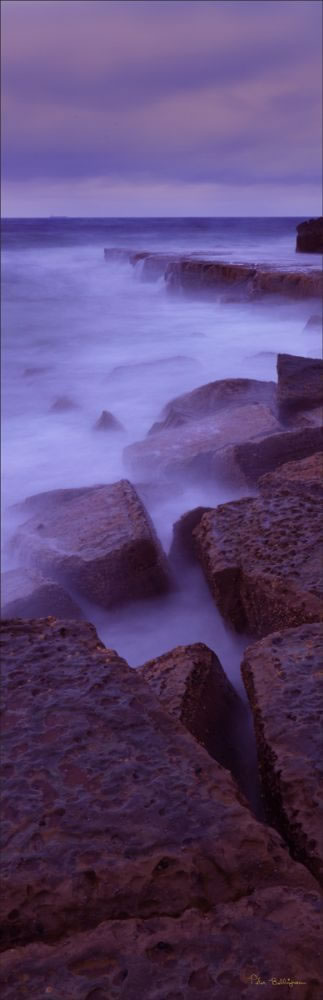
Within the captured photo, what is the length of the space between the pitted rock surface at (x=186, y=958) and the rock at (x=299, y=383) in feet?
11.0

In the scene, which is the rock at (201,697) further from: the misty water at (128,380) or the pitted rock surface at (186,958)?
the pitted rock surface at (186,958)

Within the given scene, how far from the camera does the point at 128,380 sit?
758 centimetres

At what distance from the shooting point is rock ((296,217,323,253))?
11.8m

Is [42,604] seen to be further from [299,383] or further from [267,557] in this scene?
[299,383]

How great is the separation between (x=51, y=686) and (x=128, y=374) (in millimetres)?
6478

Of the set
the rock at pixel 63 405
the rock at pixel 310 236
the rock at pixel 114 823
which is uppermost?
the rock at pixel 310 236

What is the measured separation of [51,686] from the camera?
4.90 feet

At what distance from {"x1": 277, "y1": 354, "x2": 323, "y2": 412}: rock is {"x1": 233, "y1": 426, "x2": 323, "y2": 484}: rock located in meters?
0.62

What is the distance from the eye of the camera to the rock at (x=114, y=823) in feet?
3.51

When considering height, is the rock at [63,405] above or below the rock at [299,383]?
below

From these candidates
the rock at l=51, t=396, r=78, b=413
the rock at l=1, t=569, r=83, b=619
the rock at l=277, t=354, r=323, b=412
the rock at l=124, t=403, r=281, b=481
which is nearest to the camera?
the rock at l=1, t=569, r=83, b=619

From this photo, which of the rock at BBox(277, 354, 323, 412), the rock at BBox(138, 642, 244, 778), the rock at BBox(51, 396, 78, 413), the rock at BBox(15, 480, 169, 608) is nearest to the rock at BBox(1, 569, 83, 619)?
the rock at BBox(15, 480, 169, 608)

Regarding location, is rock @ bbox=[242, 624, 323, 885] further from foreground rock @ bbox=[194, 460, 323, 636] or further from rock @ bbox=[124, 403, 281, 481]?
rock @ bbox=[124, 403, 281, 481]

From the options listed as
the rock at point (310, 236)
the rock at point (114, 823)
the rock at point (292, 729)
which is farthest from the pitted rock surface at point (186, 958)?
the rock at point (310, 236)
